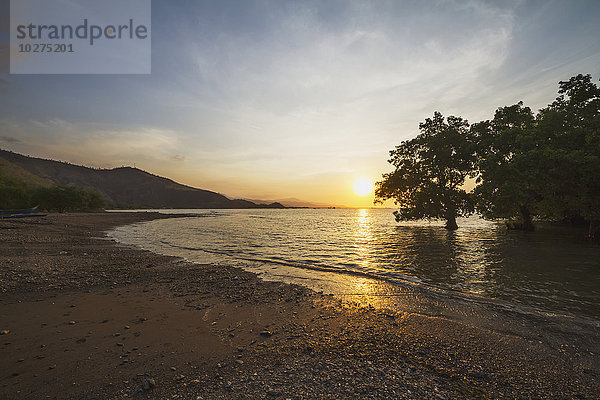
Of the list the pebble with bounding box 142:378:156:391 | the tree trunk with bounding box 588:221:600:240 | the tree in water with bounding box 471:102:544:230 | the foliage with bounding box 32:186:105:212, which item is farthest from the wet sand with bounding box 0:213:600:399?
the foliage with bounding box 32:186:105:212

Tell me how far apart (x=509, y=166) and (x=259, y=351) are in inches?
1167

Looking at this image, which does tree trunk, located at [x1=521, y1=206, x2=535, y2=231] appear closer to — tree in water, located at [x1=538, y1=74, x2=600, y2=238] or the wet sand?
tree in water, located at [x1=538, y1=74, x2=600, y2=238]

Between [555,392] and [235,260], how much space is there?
47.5 ft

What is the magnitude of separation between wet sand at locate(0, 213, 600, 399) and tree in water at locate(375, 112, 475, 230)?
33.7m

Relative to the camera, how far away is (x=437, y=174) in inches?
1475

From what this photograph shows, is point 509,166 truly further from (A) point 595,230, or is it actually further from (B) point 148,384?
(B) point 148,384

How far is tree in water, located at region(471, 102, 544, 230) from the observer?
76.7 ft

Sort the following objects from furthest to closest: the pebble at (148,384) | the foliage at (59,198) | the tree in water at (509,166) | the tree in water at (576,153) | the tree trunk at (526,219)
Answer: the foliage at (59,198), the tree trunk at (526,219), the tree in water at (509,166), the tree in water at (576,153), the pebble at (148,384)

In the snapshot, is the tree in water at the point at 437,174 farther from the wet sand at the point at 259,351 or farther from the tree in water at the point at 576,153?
the wet sand at the point at 259,351

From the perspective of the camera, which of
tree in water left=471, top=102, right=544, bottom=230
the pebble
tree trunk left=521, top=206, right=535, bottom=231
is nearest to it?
the pebble

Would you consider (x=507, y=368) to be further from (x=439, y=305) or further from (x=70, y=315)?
(x=70, y=315)

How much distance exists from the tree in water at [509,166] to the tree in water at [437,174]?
2467mm

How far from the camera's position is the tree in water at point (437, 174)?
3631 cm

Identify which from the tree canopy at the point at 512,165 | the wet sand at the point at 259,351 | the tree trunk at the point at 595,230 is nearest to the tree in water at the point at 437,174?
the tree canopy at the point at 512,165
